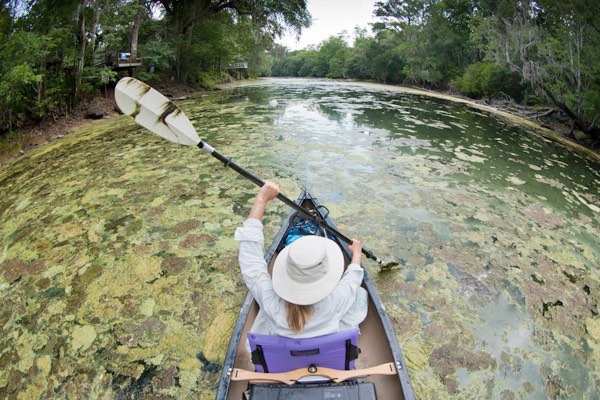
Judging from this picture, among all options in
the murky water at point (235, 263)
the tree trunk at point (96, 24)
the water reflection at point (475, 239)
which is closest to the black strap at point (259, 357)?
the murky water at point (235, 263)

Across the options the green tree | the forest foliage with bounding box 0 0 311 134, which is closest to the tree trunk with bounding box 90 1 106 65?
the forest foliage with bounding box 0 0 311 134

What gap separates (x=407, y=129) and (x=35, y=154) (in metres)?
9.96

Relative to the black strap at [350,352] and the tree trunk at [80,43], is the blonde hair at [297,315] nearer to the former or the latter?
the black strap at [350,352]

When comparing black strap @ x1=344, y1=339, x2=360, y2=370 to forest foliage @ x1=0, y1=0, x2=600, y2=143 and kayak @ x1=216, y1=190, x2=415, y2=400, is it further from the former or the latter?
forest foliage @ x1=0, y1=0, x2=600, y2=143

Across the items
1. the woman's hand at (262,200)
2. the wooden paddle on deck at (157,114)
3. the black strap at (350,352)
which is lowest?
the black strap at (350,352)

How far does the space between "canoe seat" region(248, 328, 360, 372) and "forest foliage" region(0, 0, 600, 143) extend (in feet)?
26.0

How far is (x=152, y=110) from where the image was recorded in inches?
109

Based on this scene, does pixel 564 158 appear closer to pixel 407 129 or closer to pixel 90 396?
pixel 407 129

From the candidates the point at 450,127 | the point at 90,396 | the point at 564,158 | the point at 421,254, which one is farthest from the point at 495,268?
the point at 450,127

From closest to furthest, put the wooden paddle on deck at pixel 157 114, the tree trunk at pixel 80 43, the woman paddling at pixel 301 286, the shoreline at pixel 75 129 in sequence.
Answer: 1. the woman paddling at pixel 301 286
2. the wooden paddle on deck at pixel 157 114
3. the shoreline at pixel 75 129
4. the tree trunk at pixel 80 43

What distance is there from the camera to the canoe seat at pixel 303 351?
1.73 meters

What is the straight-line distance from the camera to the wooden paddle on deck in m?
2.67

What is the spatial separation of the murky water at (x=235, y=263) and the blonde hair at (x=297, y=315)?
1298 mm

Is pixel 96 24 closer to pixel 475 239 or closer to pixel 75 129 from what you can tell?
pixel 75 129
